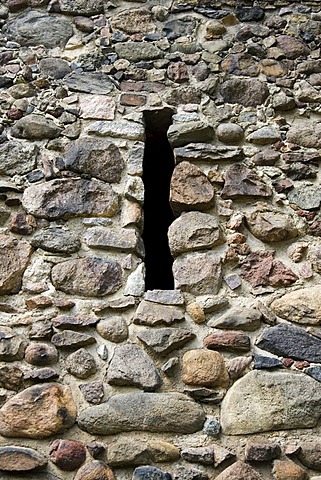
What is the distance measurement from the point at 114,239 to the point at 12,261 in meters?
0.44

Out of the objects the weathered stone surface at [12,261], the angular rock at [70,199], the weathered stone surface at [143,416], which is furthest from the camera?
the angular rock at [70,199]

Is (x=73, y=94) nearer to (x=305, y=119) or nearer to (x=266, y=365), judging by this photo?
(x=305, y=119)

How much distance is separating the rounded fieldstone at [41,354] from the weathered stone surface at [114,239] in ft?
1.66

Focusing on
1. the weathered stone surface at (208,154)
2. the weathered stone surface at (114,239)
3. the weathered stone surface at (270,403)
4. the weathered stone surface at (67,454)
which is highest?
the weathered stone surface at (208,154)

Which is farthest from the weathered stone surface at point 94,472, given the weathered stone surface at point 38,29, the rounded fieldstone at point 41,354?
the weathered stone surface at point 38,29

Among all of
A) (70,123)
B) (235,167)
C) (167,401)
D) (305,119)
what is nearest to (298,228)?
(235,167)

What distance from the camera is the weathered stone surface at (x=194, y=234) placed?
8.35 feet

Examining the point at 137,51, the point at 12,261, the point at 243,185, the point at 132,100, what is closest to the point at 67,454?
the point at 12,261

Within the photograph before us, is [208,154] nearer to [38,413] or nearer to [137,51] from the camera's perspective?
[137,51]

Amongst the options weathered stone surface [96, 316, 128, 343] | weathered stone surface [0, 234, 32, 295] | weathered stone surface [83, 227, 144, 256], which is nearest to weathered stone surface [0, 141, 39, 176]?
weathered stone surface [0, 234, 32, 295]

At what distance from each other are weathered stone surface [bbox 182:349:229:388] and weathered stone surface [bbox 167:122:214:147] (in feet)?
3.65

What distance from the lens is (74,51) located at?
320 cm

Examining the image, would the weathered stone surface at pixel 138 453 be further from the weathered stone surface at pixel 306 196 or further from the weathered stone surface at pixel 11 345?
the weathered stone surface at pixel 306 196

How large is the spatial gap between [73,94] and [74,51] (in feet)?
1.09
